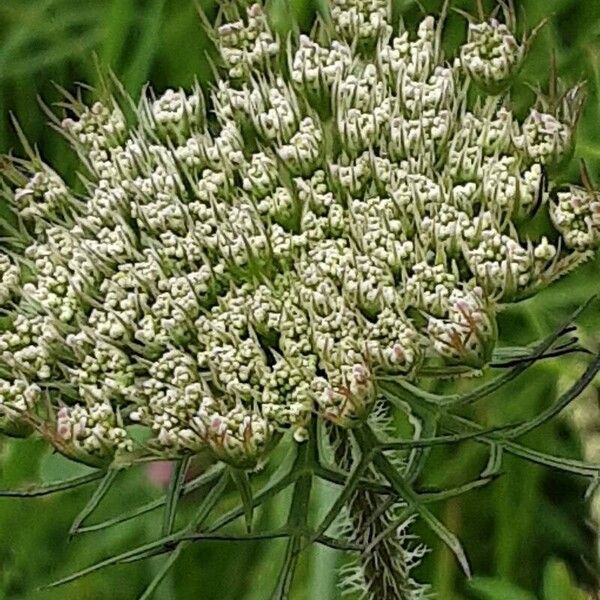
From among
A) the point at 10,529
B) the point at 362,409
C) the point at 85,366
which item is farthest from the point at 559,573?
the point at 10,529

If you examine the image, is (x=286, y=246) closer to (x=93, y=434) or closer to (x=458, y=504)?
(x=93, y=434)

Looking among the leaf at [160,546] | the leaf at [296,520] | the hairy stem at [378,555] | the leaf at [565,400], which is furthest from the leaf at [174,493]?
the leaf at [565,400]

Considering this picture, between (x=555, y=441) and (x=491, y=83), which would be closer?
(x=491, y=83)

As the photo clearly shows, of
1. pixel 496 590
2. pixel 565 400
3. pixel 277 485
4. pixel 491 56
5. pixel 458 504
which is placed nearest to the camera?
pixel 565 400

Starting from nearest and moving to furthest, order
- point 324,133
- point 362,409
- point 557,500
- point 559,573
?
point 362,409
point 324,133
point 559,573
point 557,500

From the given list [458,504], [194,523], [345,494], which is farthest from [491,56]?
[458,504]

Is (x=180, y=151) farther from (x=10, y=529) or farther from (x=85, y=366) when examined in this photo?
(x=10, y=529)

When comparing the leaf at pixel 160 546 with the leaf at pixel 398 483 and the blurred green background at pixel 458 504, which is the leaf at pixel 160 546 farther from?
the blurred green background at pixel 458 504

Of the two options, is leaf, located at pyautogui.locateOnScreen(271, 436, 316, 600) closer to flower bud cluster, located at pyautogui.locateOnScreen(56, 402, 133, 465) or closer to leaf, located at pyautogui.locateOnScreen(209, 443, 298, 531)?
leaf, located at pyautogui.locateOnScreen(209, 443, 298, 531)
